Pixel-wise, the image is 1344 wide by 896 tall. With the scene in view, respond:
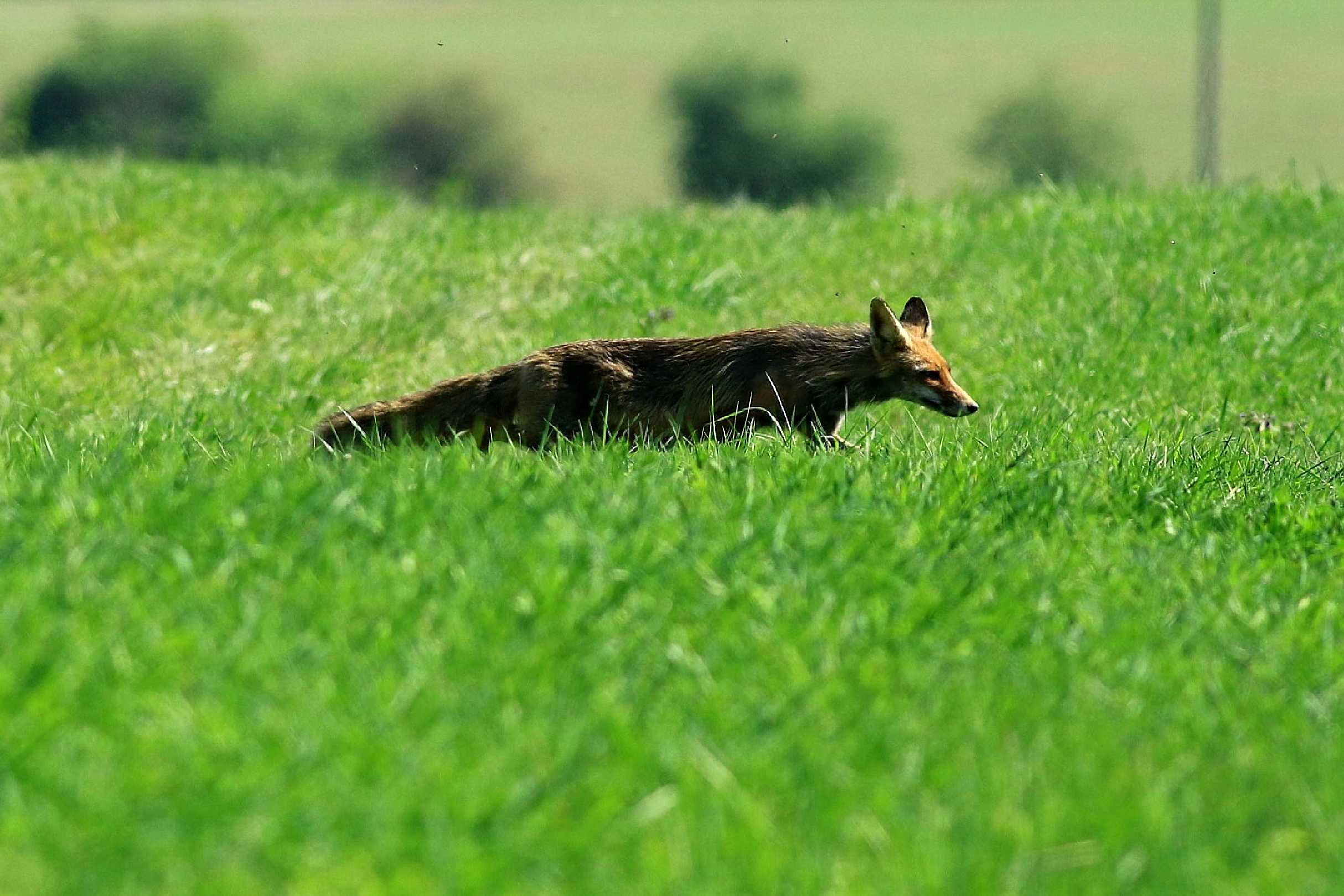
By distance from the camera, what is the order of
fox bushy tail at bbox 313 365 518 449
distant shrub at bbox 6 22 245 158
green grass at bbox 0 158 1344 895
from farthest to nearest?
distant shrub at bbox 6 22 245 158
fox bushy tail at bbox 313 365 518 449
green grass at bbox 0 158 1344 895

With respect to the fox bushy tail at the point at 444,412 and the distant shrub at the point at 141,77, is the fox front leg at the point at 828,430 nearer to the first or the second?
the fox bushy tail at the point at 444,412

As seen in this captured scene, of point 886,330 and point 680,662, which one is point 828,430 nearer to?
point 886,330

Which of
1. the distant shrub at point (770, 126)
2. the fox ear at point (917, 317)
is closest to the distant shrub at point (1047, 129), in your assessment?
the distant shrub at point (770, 126)

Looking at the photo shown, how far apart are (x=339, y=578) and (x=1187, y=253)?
9435 mm

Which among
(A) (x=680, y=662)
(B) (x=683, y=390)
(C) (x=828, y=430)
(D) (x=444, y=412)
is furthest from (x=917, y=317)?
(A) (x=680, y=662)

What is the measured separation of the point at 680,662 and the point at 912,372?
Answer: 3.99 m

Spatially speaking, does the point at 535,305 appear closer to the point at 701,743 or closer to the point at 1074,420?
the point at 1074,420

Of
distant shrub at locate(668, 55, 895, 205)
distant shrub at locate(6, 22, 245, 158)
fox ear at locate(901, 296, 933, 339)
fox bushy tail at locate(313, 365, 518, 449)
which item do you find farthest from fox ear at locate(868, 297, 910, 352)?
distant shrub at locate(668, 55, 895, 205)

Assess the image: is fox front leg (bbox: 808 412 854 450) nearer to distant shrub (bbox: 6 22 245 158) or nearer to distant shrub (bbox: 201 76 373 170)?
distant shrub (bbox: 6 22 245 158)

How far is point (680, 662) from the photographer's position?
14.7 feet

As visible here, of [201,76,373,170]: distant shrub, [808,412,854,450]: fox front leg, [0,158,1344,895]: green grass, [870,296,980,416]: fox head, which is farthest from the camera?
[201,76,373,170]: distant shrub

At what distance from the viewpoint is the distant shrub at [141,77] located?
58250 mm

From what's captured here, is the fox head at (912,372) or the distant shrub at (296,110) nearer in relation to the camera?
the fox head at (912,372)

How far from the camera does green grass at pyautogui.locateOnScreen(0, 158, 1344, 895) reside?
138 inches
